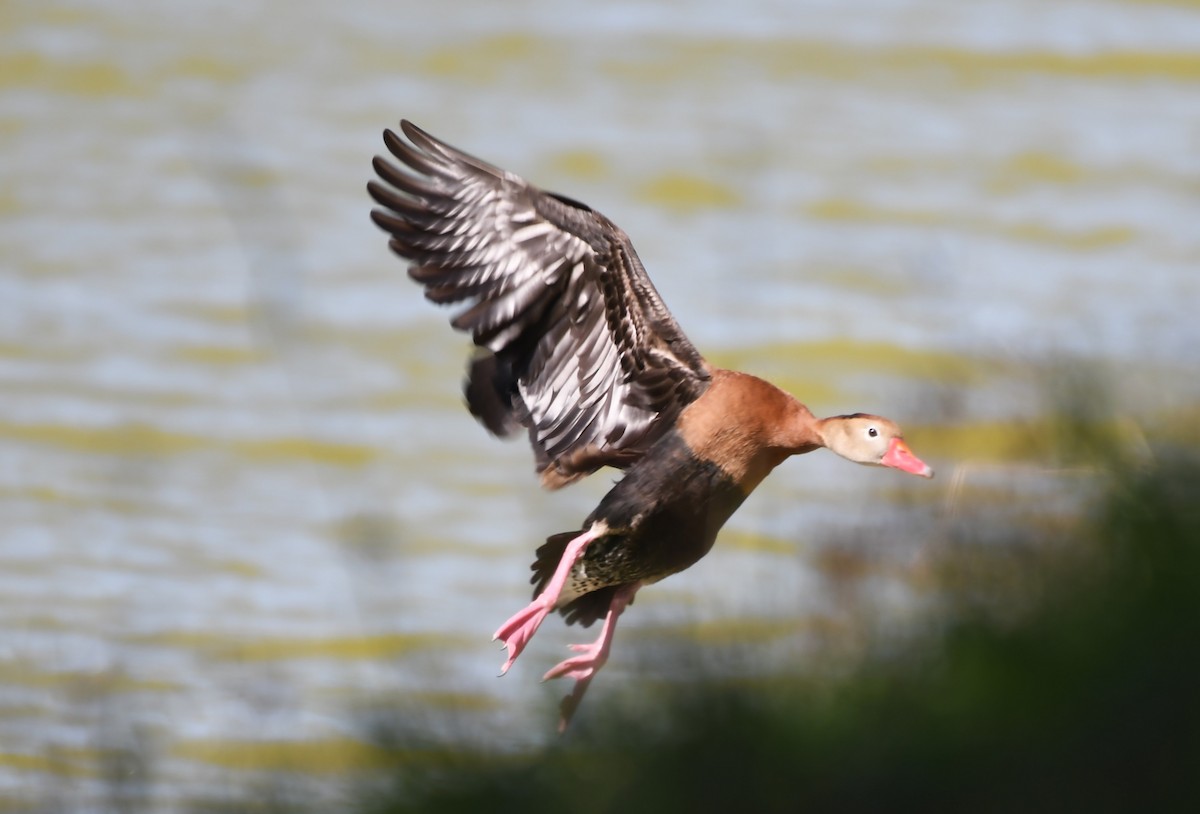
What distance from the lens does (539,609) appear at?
22.5 ft

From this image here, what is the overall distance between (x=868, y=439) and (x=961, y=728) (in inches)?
127

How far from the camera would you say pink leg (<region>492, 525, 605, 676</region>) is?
22.4 ft

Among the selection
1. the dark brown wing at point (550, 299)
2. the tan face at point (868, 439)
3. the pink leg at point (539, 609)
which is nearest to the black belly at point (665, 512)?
the pink leg at point (539, 609)

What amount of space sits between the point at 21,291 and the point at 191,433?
3.09 meters

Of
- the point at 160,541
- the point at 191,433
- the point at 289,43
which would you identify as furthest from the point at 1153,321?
the point at 289,43

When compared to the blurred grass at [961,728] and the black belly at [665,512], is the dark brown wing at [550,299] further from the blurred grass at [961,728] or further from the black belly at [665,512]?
the blurred grass at [961,728]

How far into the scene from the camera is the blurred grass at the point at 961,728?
3.53 meters

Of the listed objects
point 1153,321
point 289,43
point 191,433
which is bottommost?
point 191,433

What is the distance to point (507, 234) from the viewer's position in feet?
23.6

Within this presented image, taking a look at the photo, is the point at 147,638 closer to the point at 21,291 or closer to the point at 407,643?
the point at 407,643

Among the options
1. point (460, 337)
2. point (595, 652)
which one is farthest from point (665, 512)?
point (460, 337)

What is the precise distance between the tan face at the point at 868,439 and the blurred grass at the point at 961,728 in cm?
263

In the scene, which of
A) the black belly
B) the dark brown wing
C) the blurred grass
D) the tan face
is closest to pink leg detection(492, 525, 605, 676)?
the black belly

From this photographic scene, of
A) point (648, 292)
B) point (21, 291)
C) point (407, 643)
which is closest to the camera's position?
point (407, 643)
